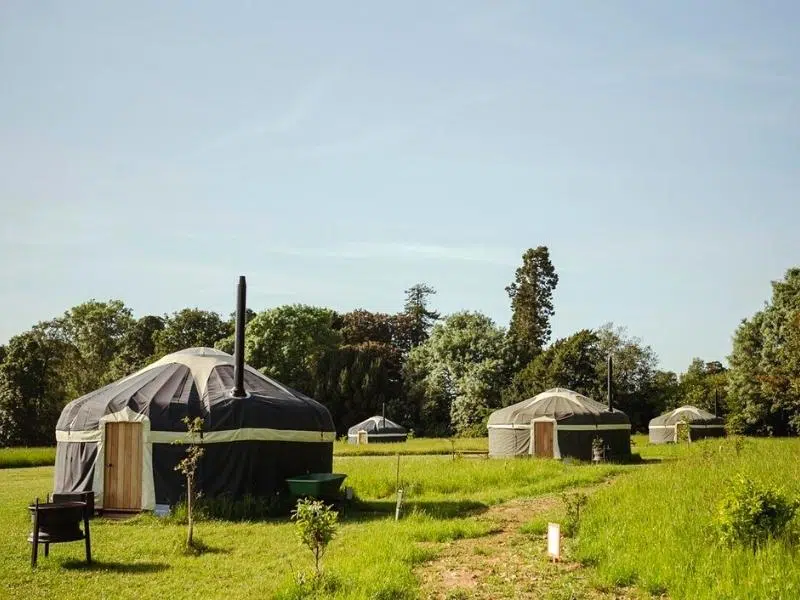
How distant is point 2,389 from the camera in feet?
136

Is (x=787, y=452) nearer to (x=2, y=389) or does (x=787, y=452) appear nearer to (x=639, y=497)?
(x=639, y=497)

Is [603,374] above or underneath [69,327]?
underneath

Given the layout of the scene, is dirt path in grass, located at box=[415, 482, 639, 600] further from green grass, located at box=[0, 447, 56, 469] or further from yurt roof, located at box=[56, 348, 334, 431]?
green grass, located at box=[0, 447, 56, 469]

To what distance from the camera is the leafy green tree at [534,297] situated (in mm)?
54000

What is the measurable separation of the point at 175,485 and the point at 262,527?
258cm

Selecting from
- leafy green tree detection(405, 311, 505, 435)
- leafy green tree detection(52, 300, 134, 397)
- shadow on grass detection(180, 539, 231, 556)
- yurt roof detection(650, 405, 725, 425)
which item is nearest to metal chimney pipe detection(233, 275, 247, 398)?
shadow on grass detection(180, 539, 231, 556)

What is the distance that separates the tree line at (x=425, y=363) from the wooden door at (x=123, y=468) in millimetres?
31026

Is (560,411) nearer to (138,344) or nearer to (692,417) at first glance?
(692,417)

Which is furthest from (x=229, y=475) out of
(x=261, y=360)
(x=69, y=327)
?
(x=69, y=327)

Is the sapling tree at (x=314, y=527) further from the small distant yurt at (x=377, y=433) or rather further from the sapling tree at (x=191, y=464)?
the small distant yurt at (x=377, y=433)

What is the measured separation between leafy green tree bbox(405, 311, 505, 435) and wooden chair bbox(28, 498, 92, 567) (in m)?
38.5

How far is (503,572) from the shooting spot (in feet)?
27.5

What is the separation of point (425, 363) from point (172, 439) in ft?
133

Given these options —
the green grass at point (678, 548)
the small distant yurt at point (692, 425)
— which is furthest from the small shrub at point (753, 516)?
the small distant yurt at point (692, 425)
